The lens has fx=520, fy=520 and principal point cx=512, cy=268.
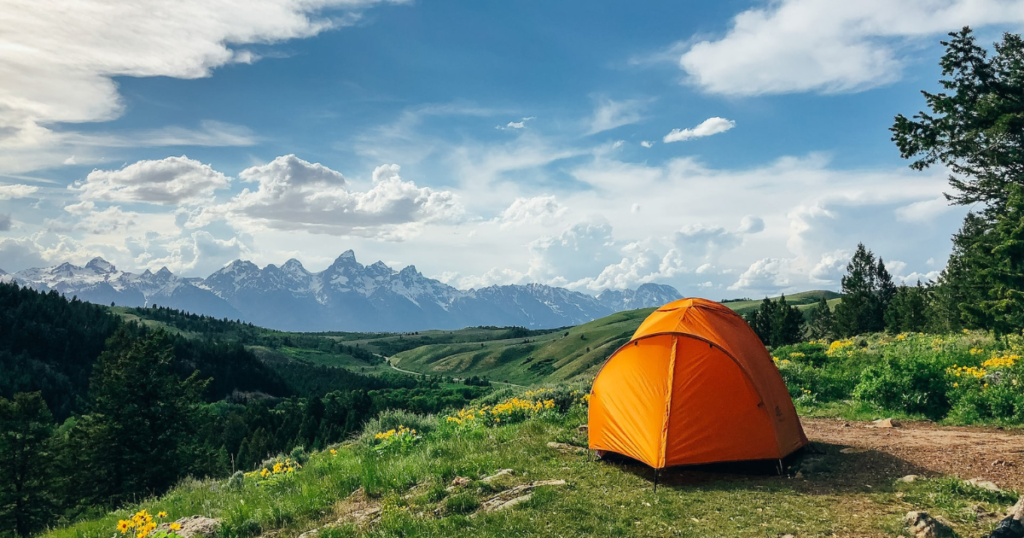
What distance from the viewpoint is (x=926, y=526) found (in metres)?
7.24

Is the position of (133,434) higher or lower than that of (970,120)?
lower

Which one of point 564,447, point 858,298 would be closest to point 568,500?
point 564,447

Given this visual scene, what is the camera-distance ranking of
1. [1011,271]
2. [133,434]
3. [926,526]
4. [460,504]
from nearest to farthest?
[926,526], [460,504], [1011,271], [133,434]

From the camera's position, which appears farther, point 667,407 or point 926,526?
point 667,407

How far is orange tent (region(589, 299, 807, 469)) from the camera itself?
1067cm

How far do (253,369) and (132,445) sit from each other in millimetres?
159870

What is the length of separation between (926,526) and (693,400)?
423 cm

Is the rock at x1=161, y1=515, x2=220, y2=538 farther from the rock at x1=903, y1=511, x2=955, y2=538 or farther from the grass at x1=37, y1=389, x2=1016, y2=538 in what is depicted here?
the rock at x1=903, y1=511, x2=955, y2=538

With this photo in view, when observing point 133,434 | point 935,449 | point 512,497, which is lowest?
point 133,434

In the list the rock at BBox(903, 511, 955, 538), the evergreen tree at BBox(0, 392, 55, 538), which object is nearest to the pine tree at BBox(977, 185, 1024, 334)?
the rock at BBox(903, 511, 955, 538)

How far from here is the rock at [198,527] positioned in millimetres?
9344

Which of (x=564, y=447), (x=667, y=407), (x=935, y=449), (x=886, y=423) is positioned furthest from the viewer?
(x=886, y=423)

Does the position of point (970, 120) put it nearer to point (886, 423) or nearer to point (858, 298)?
point (886, 423)

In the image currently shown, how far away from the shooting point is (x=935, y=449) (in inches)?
460
